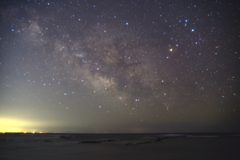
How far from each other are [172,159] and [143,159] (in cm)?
204

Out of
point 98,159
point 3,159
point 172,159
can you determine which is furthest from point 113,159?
point 3,159

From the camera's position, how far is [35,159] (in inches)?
494

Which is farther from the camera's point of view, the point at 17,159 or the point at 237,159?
the point at 17,159

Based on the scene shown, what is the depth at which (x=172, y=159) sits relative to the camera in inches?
474

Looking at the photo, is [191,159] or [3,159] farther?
[3,159]

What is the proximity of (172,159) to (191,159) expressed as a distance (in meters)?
1.25

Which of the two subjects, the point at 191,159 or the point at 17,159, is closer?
the point at 191,159

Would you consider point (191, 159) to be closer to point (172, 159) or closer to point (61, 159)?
point (172, 159)

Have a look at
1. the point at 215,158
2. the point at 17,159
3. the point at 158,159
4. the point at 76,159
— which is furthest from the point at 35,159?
the point at 215,158

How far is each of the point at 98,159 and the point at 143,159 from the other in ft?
10.5

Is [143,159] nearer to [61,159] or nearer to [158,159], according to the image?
[158,159]

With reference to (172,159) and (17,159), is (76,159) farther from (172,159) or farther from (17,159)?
(172,159)

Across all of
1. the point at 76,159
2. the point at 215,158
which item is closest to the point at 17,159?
the point at 76,159

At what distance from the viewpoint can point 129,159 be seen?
12.1 meters
